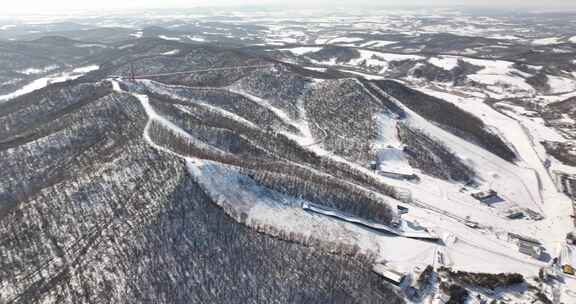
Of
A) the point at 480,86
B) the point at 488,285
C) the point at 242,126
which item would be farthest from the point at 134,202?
the point at 480,86

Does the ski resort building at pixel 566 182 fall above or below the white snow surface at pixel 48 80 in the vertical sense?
below

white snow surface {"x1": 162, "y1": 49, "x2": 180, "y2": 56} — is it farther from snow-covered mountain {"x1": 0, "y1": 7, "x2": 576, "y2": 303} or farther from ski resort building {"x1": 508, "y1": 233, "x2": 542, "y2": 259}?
ski resort building {"x1": 508, "y1": 233, "x2": 542, "y2": 259}

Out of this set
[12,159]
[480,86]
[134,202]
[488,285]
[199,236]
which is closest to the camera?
[488,285]

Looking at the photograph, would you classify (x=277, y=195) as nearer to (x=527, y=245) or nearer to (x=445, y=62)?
(x=527, y=245)

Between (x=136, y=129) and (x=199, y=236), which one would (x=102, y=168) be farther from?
(x=199, y=236)

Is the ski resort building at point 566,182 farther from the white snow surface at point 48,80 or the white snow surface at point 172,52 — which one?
the white snow surface at point 48,80

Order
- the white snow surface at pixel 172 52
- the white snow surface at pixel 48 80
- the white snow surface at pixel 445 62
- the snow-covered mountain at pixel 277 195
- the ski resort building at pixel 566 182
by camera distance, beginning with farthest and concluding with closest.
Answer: the white snow surface at pixel 445 62, the white snow surface at pixel 172 52, the white snow surface at pixel 48 80, the ski resort building at pixel 566 182, the snow-covered mountain at pixel 277 195

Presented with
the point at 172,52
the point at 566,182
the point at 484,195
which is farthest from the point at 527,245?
the point at 172,52

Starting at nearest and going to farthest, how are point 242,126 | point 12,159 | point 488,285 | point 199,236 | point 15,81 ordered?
point 488,285 → point 199,236 → point 12,159 → point 242,126 → point 15,81

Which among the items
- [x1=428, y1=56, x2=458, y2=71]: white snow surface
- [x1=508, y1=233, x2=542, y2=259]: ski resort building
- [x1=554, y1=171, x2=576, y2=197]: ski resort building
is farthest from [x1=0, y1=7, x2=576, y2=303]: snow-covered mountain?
[x1=428, y1=56, x2=458, y2=71]: white snow surface

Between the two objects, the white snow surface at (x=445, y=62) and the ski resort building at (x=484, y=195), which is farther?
the white snow surface at (x=445, y=62)

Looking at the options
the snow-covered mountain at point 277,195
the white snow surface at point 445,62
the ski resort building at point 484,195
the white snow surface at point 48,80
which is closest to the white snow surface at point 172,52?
the white snow surface at point 48,80
